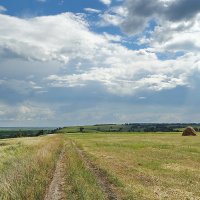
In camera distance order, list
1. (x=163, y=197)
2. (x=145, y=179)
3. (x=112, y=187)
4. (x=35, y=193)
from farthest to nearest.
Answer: (x=145, y=179) < (x=112, y=187) < (x=163, y=197) < (x=35, y=193)

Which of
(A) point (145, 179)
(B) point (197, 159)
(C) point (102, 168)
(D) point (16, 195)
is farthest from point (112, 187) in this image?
(B) point (197, 159)

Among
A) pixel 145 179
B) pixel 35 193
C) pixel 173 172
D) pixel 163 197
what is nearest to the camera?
pixel 35 193

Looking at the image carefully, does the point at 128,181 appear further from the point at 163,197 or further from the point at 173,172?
the point at 173,172

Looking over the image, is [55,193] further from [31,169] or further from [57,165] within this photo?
[57,165]

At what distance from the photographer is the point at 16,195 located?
17734mm

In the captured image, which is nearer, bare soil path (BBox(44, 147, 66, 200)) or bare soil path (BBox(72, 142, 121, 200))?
bare soil path (BBox(72, 142, 121, 200))

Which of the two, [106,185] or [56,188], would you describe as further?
[106,185]

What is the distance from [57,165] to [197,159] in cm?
1615

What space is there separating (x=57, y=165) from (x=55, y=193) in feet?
44.5

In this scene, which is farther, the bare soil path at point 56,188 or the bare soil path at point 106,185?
the bare soil path at point 56,188

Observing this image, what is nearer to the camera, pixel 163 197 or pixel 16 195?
pixel 16 195

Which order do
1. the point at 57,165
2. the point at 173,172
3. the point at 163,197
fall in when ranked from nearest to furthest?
the point at 163,197 < the point at 173,172 < the point at 57,165

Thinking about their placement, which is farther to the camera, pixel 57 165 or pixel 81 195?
pixel 57 165

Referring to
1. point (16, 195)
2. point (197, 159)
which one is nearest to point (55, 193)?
point (16, 195)
